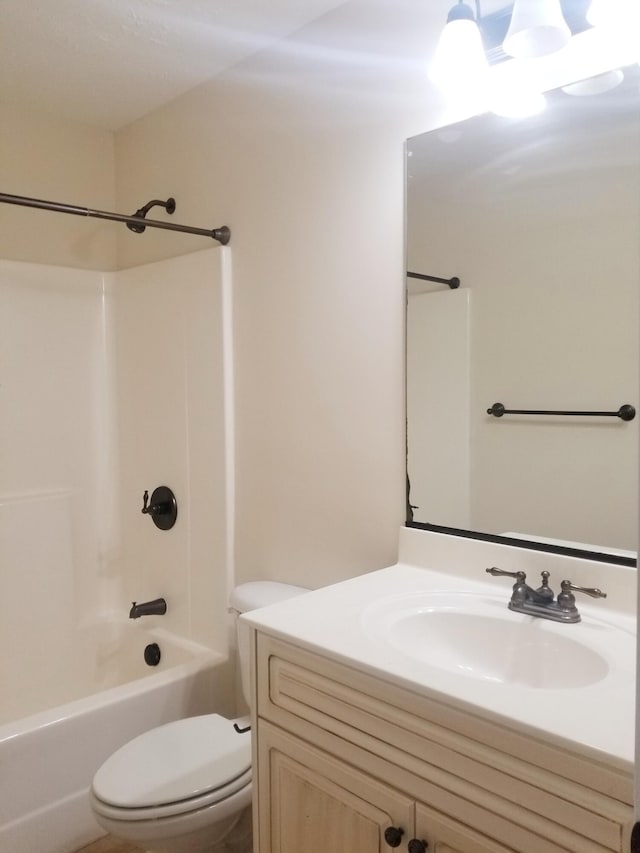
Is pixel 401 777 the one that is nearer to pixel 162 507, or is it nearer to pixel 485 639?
pixel 485 639

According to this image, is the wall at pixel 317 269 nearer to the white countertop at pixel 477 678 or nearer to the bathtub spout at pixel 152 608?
the white countertop at pixel 477 678

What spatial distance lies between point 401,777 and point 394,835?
9 centimetres

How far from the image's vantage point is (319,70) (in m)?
1.81

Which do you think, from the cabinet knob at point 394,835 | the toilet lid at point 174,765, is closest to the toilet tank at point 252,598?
the toilet lid at point 174,765

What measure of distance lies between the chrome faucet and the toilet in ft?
2.59

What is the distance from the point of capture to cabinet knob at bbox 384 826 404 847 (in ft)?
3.35

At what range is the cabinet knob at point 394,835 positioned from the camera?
1.02 m

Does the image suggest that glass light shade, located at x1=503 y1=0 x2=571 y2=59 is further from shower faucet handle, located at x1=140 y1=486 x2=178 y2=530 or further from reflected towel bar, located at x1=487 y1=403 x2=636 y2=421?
shower faucet handle, located at x1=140 y1=486 x2=178 y2=530

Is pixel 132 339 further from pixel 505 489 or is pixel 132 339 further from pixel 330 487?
pixel 505 489

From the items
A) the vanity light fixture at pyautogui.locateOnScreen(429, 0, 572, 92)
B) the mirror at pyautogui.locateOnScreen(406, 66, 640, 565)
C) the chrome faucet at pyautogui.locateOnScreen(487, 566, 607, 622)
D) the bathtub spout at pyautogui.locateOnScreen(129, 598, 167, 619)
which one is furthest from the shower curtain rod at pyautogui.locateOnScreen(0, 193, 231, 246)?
the chrome faucet at pyautogui.locateOnScreen(487, 566, 607, 622)

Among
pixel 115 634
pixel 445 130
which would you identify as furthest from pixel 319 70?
pixel 115 634

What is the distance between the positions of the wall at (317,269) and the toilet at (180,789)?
0.51 meters

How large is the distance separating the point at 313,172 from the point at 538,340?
2.75 ft

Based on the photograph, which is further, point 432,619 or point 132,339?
point 132,339
